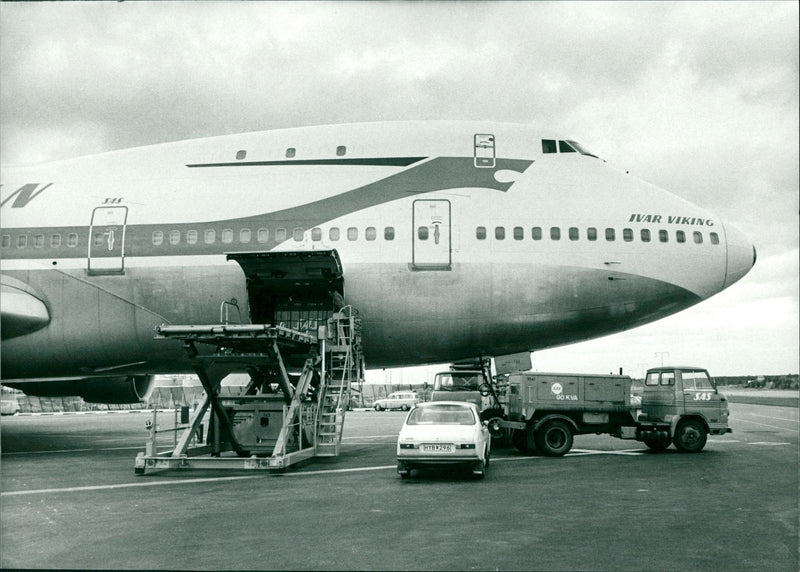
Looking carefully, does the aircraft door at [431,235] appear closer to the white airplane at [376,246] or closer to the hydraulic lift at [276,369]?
the white airplane at [376,246]

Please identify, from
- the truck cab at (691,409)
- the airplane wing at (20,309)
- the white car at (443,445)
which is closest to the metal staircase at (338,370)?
the white car at (443,445)

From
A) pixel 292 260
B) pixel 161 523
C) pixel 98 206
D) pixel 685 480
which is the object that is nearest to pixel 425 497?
pixel 161 523

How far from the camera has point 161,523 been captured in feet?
27.0

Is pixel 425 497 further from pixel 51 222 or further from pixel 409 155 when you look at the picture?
pixel 51 222

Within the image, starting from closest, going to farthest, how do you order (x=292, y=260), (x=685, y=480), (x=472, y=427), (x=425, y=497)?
(x=425, y=497) → (x=685, y=480) → (x=472, y=427) → (x=292, y=260)

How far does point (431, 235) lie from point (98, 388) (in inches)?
493

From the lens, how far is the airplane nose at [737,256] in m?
15.1

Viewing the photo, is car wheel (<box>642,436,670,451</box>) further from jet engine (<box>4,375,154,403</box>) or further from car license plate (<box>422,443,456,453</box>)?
jet engine (<box>4,375,154,403</box>)

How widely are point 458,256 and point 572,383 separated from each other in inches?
158

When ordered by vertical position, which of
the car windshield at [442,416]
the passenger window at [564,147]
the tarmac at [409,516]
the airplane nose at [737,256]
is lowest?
the tarmac at [409,516]

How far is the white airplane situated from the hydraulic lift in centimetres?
15

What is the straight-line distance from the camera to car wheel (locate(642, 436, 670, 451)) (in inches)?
658

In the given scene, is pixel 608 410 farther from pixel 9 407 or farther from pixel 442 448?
pixel 9 407

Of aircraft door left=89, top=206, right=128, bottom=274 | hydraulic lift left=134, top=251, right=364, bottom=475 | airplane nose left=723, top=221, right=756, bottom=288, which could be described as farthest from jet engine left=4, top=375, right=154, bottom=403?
airplane nose left=723, top=221, right=756, bottom=288
